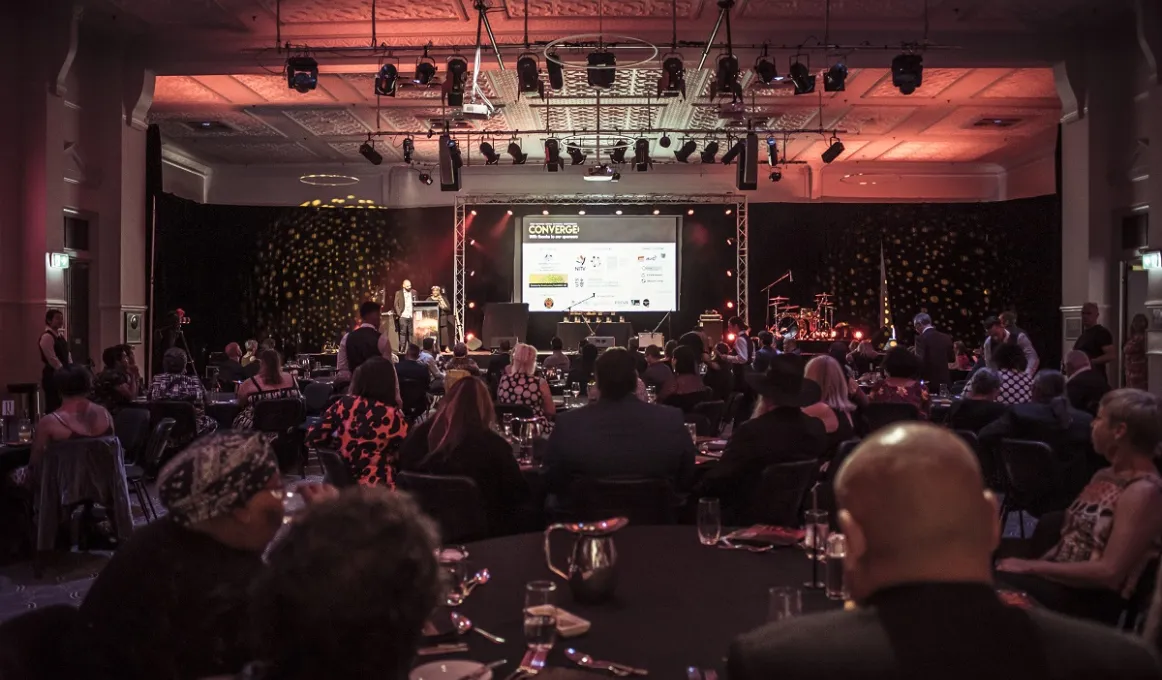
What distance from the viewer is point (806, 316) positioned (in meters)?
16.9

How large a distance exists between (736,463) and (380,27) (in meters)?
8.25

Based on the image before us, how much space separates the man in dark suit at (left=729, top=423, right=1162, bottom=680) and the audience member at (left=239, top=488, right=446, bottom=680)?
453 mm

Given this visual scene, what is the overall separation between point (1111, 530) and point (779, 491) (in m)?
1.39

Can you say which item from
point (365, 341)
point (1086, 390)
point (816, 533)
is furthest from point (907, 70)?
point (816, 533)

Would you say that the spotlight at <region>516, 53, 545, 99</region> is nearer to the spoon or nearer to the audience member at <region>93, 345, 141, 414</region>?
the audience member at <region>93, 345, 141, 414</region>

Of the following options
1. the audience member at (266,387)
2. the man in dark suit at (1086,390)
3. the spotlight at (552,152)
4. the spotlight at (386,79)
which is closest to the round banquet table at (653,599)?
the man in dark suit at (1086,390)

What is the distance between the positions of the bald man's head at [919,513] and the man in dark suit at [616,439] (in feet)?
8.12

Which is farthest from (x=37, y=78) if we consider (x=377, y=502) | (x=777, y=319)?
(x=777, y=319)

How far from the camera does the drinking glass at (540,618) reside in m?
1.87

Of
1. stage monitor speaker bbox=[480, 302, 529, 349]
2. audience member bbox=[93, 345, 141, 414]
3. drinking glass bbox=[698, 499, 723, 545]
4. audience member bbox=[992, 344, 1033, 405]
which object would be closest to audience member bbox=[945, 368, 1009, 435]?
audience member bbox=[992, 344, 1033, 405]

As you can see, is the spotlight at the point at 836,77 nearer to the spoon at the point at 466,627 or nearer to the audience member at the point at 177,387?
the audience member at the point at 177,387

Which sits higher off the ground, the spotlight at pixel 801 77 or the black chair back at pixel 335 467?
the spotlight at pixel 801 77

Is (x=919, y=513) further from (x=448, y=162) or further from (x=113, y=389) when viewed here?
(x=448, y=162)

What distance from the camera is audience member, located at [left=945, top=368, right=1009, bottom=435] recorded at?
6.54 m
